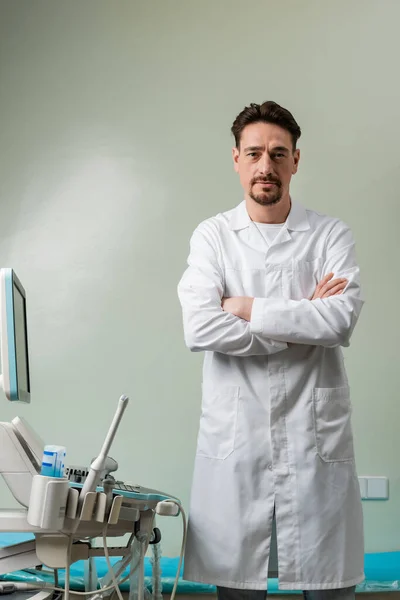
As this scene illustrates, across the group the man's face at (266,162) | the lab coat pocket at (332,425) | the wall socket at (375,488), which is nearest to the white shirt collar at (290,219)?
the man's face at (266,162)

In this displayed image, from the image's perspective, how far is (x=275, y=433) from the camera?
188cm

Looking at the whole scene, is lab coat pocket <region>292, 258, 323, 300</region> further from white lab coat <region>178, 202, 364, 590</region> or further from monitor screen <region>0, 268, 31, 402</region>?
monitor screen <region>0, 268, 31, 402</region>

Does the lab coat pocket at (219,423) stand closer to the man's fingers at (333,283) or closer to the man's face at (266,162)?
the man's fingers at (333,283)

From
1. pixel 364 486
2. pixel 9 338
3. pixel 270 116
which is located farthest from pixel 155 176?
pixel 9 338

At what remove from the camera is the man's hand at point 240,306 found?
6.36 ft

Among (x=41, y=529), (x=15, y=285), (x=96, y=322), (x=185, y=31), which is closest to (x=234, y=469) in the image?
(x=41, y=529)

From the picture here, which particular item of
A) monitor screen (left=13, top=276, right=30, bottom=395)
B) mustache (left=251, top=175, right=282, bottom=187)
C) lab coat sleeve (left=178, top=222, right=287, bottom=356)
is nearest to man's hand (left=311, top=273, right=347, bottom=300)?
lab coat sleeve (left=178, top=222, right=287, bottom=356)

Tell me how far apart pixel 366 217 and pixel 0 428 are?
2161 millimetres

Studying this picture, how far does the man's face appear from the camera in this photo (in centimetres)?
209

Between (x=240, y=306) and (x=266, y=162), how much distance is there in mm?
446

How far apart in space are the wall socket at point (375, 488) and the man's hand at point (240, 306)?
4.88 ft

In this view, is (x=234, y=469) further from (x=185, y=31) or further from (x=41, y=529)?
(x=185, y=31)

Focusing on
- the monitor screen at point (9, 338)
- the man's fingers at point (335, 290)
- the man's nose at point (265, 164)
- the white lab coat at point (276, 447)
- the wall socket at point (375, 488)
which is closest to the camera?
the monitor screen at point (9, 338)

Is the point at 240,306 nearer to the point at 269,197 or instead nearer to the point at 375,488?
the point at 269,197
